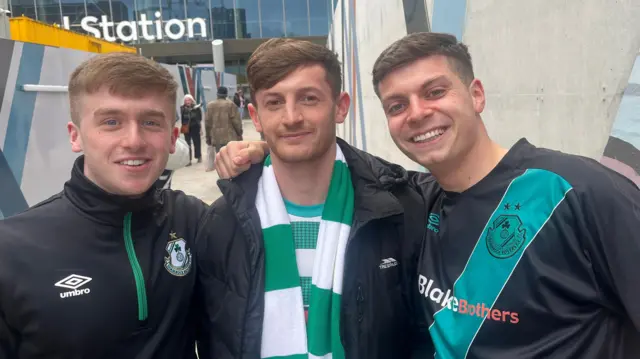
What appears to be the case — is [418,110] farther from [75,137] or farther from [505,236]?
[75,137]

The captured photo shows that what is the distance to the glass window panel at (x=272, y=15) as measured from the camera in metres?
29.9

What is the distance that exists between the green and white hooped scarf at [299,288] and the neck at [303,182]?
0.28 feet

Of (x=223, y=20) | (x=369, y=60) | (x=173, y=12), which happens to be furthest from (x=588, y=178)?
(x=173, y=12)

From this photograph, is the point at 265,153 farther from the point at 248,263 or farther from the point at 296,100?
the point at 248,263

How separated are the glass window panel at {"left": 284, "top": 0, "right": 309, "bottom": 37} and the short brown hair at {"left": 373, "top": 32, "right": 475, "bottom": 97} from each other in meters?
29.5

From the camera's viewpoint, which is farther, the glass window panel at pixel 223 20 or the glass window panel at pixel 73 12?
the glass window panel at pixel 223 20

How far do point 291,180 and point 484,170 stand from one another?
75 cm

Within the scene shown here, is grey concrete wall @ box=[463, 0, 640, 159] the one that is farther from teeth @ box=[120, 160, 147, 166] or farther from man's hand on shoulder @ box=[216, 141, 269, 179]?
teeth @ box=[120, 160, 147, 166]

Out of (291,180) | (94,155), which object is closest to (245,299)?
(291,180)

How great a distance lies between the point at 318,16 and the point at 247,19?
189 inches

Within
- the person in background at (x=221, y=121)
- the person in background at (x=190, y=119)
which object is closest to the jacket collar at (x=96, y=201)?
the person in background at (x=221, y=121)

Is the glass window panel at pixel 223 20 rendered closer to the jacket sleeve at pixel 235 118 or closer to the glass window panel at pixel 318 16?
the glass window panel at pixel 318 16

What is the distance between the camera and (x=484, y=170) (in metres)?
1.55

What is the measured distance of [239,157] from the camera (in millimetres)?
1907
